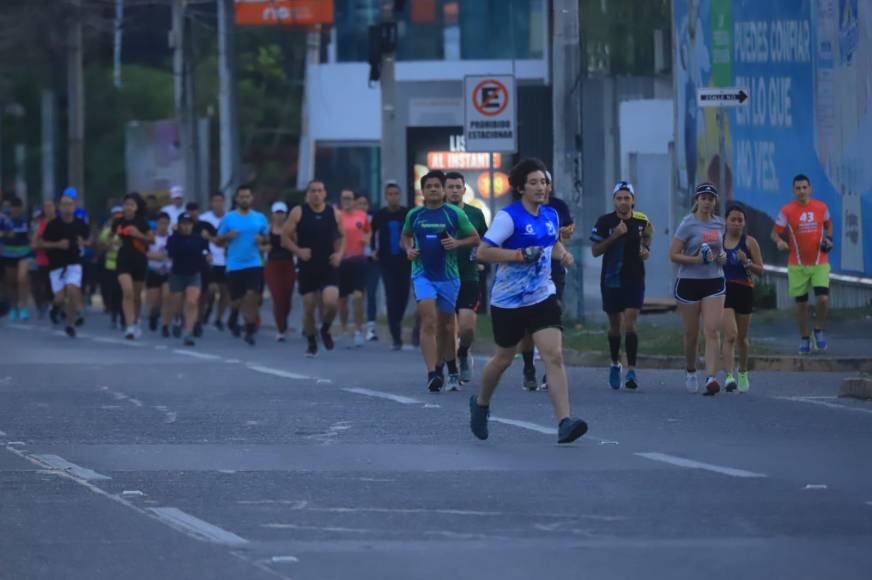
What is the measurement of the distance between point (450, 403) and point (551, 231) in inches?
121

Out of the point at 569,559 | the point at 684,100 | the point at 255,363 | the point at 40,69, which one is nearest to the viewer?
the point at 569,559

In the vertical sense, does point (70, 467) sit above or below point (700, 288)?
below

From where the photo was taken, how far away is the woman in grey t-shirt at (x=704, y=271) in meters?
16.4

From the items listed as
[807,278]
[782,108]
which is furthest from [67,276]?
[807,278]

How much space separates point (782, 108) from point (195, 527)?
62.0 ft

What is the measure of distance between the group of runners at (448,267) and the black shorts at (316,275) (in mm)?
22

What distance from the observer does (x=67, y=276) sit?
28.1 meters

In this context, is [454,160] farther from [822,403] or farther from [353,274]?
[822,403]

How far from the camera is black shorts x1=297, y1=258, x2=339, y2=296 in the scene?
73.6 feet

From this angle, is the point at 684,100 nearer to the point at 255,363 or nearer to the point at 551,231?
the point at 255,363

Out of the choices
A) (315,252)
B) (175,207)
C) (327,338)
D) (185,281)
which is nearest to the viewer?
(315,252)

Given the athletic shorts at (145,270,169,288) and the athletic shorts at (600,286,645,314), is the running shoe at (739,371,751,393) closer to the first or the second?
the athletic shorts at (600,286,645,314)

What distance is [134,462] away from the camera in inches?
474

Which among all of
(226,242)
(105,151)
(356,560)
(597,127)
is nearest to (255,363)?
(226,242)
